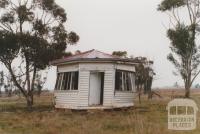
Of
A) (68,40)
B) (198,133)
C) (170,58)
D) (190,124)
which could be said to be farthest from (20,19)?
(190,124)

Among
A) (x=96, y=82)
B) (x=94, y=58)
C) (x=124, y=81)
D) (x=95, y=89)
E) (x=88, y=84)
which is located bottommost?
(x=95, y=89)

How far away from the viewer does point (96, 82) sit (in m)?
30.8

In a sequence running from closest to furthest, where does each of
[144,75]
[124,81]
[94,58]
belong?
[94,58] → [124,81] → [144,75]

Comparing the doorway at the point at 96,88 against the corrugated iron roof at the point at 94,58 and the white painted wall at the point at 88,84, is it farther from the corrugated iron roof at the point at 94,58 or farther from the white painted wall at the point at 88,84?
the corrugated iron roof at the point at 94,58

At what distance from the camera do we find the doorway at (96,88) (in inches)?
1204

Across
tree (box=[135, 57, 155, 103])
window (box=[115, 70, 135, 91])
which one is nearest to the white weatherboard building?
window (box=[115, 70, 135, 91])

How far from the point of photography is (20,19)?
41188 millimetres

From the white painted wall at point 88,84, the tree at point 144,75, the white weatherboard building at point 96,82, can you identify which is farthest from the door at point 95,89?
the tree at point 144,75

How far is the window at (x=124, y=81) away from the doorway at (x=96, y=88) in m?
1.01

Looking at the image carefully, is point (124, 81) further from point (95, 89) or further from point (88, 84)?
point (88, 84)

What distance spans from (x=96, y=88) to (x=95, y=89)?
109 mm

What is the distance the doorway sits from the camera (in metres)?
30.6

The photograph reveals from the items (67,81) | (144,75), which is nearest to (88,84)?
(67,81)

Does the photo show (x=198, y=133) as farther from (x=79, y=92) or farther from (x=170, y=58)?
(x=170, y=58)
